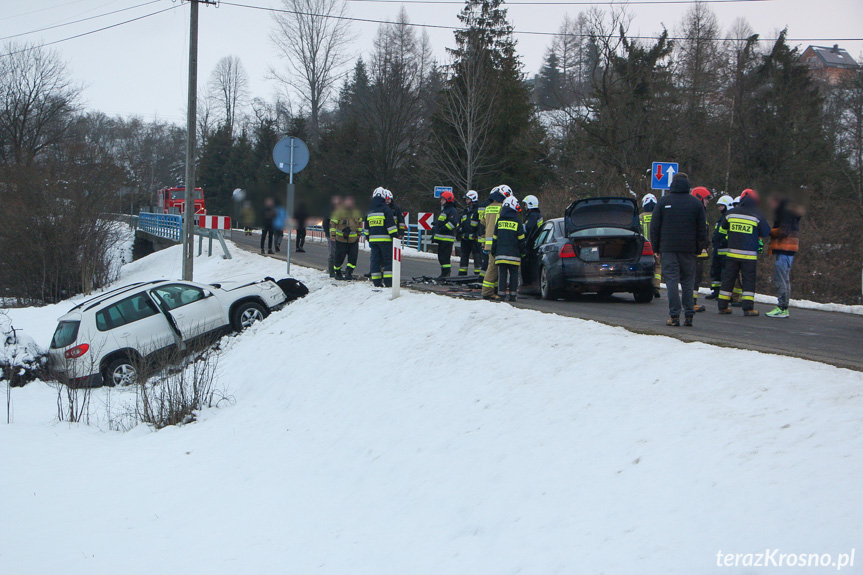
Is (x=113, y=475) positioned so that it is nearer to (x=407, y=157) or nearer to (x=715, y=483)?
(x=715, y=483)

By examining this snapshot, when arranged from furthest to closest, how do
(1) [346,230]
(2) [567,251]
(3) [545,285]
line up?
(1) [346,230], (3) [545,285], (2) [567,251]

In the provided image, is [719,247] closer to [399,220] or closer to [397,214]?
[399,220]

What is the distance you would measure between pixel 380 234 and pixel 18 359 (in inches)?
280

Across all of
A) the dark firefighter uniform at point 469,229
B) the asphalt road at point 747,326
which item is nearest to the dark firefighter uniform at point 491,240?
the asphalt road at point 747,326

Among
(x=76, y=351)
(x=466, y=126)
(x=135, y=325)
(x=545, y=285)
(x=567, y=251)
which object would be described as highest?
(x=466, y=126)

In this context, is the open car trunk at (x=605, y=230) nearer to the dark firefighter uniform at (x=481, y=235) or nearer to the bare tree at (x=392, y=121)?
the dark firefighter uniform at (x=481, y=235)

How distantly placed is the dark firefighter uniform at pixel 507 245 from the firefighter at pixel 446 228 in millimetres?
3228

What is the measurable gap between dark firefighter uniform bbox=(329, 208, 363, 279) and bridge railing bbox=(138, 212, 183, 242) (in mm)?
26078

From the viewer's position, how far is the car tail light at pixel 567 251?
1195 cm

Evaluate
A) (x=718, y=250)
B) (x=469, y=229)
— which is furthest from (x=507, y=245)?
(x=469, y=229)

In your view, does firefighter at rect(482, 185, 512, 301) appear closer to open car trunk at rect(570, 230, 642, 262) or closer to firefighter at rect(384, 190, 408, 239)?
open car trunk at rect(570, 230, 642, 262)

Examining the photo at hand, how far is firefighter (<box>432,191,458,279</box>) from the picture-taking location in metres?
15.0

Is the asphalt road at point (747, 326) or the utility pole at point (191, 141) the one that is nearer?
the asphalt road at point (747, 326)

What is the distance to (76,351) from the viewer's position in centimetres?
1316
